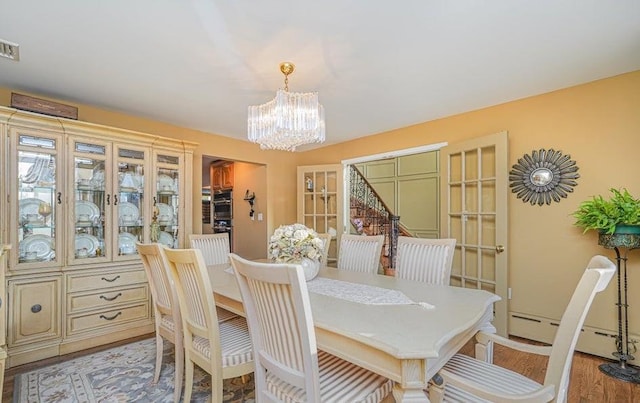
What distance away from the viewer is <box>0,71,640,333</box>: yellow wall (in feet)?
8.06

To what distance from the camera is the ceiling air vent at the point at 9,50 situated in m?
1.95

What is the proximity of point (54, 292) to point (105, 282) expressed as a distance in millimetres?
369

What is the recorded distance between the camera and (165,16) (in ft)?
5.56

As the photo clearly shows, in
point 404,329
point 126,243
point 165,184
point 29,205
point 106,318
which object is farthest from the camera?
point 165,184

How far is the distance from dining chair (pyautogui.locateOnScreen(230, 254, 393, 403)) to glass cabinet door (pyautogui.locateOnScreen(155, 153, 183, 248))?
242 centimetres

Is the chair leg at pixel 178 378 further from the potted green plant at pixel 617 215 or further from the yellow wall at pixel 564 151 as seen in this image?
the potted green plant at pixel 617 215

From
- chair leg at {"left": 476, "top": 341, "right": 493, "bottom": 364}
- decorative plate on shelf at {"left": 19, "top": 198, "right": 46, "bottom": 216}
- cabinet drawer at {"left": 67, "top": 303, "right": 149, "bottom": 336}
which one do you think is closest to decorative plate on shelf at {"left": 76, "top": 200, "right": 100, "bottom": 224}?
decorative plate on shelf at {"left": 19, "top": 198, "right": 46, "bottom": 216}

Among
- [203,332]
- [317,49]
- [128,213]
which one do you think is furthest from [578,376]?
[128,213]

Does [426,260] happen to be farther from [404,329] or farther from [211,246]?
[211,246]

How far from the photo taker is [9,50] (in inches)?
79.7

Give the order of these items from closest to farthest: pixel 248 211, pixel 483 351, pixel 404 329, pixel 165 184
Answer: pixel 404 329, pixel 483 351, pixel 165 184, pixel 248 211

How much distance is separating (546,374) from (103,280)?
3404 mm

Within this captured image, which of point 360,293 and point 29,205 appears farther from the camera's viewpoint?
point 29,205

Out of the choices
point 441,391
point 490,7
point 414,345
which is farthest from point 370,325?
point 490,7
